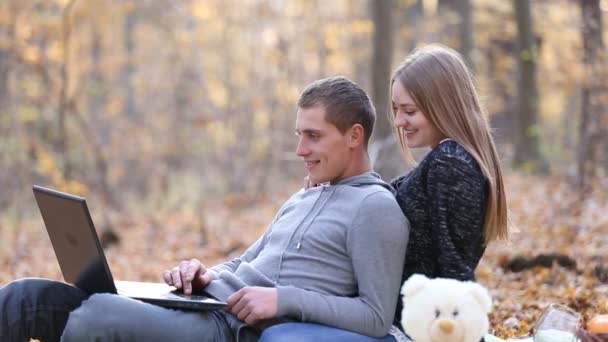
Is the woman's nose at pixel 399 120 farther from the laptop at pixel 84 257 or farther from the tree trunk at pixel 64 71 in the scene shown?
the tree trunk at pixel 64 71

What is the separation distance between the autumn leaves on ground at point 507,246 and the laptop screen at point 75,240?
1768 millimetres

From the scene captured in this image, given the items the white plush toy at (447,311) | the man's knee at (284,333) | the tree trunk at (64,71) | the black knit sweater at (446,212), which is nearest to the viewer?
the white plush toy at (447,311)

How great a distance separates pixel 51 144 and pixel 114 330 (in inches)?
613

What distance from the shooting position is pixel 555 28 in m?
18.5

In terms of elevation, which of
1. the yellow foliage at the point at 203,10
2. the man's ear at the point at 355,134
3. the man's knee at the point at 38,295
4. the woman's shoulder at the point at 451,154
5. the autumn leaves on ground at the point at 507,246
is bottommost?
the autumn leaves on ground at the point at 507,246

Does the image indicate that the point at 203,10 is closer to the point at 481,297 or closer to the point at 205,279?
the point at 205,279

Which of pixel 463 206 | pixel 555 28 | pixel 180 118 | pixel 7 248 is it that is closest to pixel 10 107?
pixel 7 248

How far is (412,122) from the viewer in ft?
12.0

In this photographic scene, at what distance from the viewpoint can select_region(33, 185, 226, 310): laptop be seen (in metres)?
3.35

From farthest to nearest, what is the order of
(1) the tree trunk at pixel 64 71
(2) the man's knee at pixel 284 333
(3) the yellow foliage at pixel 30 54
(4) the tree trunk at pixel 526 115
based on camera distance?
(4) the tree trunk at pixel 526 115 → (3) the yellow foliage at pixel 30 54 → (1) the tree trunk at pixel 64 71 → (2) the man's knee at pixel 284 333

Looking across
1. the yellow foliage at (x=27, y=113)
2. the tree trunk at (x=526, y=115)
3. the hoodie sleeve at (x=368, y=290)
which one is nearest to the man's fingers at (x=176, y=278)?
the hoodie sleeve at (x=368, y=290)

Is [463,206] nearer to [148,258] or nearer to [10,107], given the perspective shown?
[148,258]

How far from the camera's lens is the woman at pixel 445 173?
341 centimetres

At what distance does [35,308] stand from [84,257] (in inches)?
13.0
